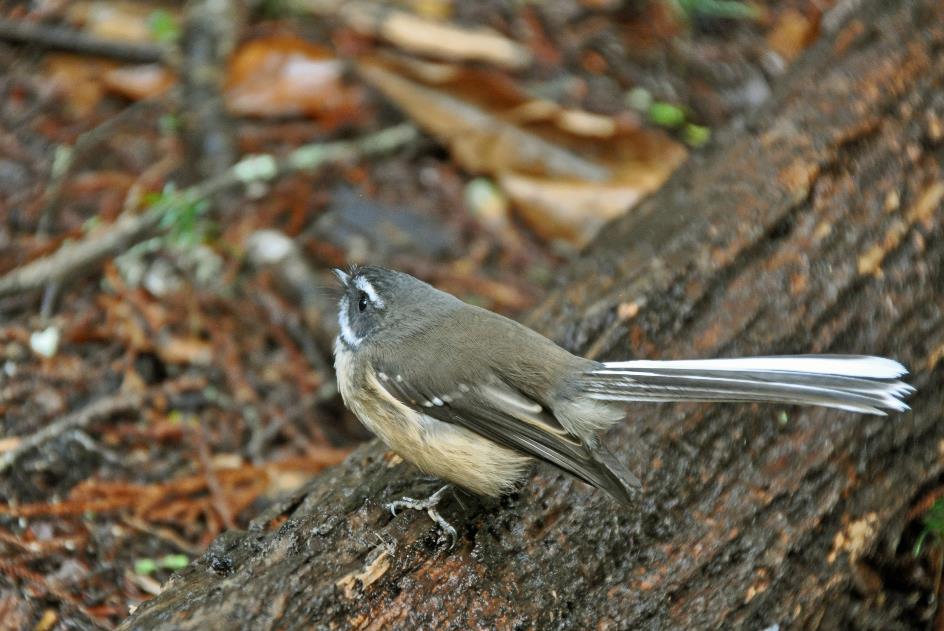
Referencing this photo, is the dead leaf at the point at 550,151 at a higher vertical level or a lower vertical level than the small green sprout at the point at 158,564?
higher

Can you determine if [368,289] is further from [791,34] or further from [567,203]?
[791,34]

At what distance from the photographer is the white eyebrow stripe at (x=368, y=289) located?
393cm

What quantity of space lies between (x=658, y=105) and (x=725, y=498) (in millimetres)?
4089

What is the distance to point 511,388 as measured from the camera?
3471 millimetres

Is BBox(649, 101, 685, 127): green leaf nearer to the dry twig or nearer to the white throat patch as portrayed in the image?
the white throat patch

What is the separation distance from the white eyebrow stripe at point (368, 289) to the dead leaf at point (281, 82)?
9.32 ft

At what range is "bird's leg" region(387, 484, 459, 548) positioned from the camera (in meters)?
3.21

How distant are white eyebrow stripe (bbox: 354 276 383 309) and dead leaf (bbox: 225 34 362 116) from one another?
284cm

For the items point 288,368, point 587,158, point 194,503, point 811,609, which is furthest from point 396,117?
point 811,609

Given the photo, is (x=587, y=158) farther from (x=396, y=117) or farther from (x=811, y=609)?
(x=811, y=609)

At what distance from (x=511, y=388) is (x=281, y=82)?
3.89 meters

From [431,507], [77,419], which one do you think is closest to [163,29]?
[77,419]

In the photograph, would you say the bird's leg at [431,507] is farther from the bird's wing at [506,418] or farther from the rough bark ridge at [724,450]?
the bird's wing at [506,418]

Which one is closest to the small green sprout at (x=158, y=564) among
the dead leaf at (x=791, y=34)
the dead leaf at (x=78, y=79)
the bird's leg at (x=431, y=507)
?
the bird's leg at (x=431, y=507)
